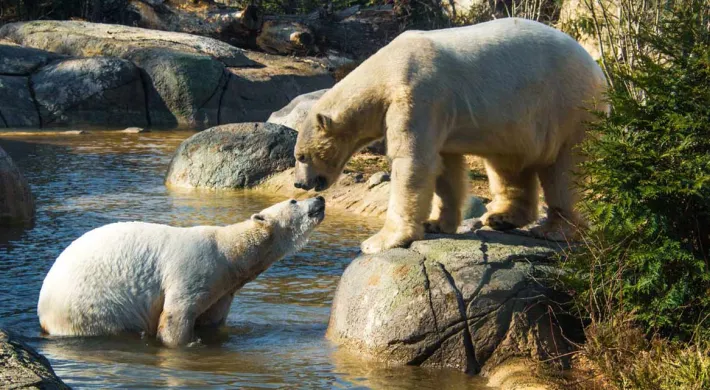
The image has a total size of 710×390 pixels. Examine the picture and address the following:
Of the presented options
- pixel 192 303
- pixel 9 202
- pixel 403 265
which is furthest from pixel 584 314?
pixel 9 202

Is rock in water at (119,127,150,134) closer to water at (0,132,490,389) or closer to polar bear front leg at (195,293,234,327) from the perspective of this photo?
water at (0,132,490,389)

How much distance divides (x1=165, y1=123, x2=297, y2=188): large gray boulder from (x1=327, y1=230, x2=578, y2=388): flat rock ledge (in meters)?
7.76

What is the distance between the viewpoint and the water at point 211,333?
20.2ft

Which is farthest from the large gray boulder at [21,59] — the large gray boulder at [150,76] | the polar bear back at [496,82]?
the polar bear back at [496,82]

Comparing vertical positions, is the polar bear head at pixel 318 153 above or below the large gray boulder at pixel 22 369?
above

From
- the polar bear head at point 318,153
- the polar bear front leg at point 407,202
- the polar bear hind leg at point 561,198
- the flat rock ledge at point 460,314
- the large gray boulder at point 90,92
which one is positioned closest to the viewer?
the flat rock ledge at point 460,314

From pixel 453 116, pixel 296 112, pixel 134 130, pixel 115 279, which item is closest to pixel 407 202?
pixel 453 116

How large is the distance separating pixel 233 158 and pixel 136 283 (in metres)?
7.61

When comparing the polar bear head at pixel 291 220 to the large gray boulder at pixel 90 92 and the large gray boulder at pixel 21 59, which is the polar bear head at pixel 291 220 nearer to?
the large gray boulder at pixel 90 92

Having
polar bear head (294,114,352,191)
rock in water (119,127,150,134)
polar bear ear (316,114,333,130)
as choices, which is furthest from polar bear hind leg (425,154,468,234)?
rock in water (119,127,150,134)

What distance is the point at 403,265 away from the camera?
6.69m

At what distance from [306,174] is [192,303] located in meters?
1.28

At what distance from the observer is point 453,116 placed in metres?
7.02

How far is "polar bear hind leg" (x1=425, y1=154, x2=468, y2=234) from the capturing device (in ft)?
25.1
